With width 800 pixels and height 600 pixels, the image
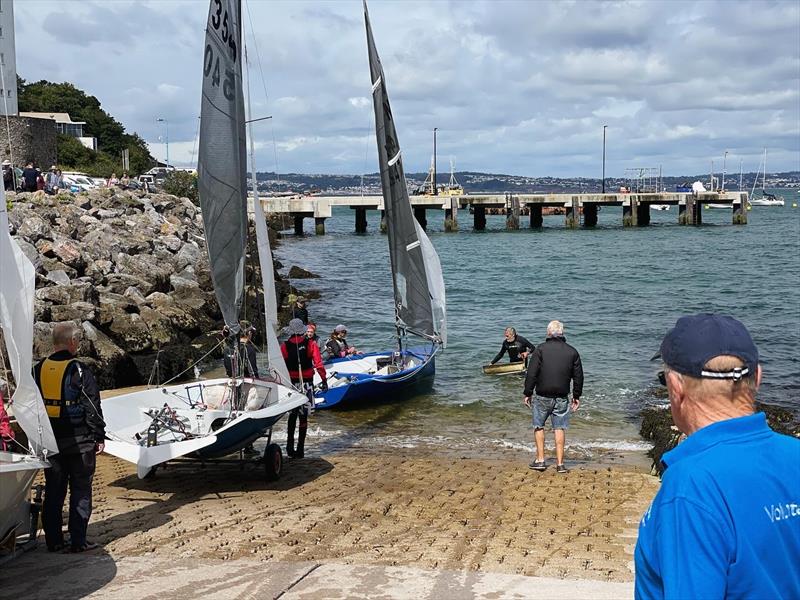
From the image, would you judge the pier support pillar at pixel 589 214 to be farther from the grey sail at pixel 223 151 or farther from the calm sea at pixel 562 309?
the grey sail at pixel 223 151

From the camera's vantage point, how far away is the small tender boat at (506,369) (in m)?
20.2

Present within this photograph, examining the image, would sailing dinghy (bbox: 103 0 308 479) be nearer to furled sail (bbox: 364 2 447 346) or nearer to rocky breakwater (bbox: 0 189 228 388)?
rocky breakwater (bbox: 0 189 228 388)

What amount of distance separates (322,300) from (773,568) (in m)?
33.6

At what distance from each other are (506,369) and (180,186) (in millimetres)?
42221

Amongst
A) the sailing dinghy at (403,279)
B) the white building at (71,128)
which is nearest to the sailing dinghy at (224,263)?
the sailing dinghy at (403,279)

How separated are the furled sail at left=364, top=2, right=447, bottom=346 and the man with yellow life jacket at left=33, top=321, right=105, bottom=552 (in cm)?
1164

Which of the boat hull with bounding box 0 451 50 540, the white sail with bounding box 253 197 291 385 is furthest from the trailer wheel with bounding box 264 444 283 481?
the boat hull with bounding box 0 451 50 540

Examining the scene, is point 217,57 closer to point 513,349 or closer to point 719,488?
point 719,488

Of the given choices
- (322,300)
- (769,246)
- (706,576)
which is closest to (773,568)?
(706,576)

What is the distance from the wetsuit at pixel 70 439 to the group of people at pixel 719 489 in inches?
230

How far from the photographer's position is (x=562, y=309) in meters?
34.5

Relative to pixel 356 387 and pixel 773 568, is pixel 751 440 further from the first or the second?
pixel 356 387

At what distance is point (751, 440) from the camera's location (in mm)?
2557

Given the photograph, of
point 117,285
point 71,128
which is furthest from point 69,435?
point 71,128
